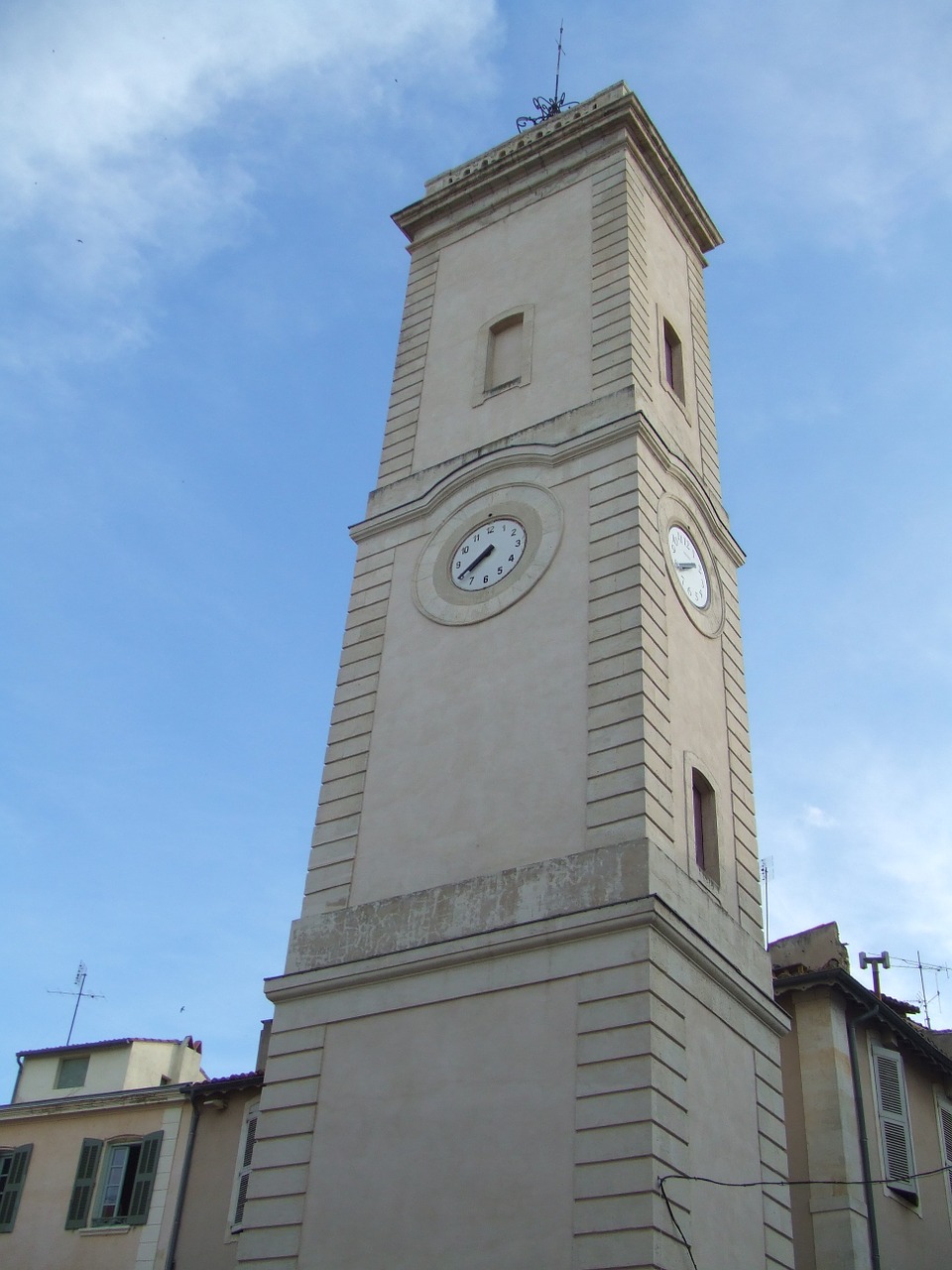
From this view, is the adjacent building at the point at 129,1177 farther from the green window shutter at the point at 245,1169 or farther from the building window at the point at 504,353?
the building window at the point at 504,353

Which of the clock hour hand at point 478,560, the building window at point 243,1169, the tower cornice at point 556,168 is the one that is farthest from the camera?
the tower cornice at point 556,168

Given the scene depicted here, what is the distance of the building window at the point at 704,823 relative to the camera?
1753cm

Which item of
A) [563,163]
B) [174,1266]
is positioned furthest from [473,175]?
[174,1266]

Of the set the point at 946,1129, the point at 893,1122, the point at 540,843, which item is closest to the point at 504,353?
Result: the point at 540,843

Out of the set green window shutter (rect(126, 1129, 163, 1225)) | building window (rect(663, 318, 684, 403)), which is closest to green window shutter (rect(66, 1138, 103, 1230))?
green window shutter (rect(126, 1129, 163, 1225))

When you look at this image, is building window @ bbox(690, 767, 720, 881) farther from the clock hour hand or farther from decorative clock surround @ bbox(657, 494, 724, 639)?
the clock hour hand

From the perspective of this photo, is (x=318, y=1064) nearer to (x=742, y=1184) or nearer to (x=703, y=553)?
(x=742, y=1184)

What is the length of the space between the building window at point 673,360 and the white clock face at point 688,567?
10.7 feet

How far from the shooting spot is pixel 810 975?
19.1m

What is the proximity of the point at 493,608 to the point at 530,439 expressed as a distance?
2.85 meters

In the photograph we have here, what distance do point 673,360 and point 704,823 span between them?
8546 mm

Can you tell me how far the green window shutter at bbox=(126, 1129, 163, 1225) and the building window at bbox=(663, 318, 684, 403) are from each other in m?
14.2

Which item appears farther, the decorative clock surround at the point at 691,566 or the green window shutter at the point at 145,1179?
the green window shutter at the point at 145,1179

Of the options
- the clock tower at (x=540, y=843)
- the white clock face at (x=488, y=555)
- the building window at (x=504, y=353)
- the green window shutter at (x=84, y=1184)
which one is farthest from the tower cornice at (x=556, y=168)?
the green window shutter at (x=84, y=1184)
